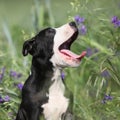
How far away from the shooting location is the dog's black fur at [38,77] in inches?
217

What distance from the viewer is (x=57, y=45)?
5.52 meters

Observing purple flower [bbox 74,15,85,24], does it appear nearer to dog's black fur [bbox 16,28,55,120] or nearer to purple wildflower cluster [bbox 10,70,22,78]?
purple wildflower cluster [bbox 10,70,22,78]

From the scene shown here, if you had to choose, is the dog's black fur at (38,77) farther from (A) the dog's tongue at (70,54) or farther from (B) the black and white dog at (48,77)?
(A) the dog's tongue at (70,54)

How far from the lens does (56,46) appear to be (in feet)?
18.1

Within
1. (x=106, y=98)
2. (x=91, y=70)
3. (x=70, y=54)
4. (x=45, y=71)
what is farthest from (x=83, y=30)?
(x=70, y=54)

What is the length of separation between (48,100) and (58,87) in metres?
0.14

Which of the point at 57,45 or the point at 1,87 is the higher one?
the point at 57,45

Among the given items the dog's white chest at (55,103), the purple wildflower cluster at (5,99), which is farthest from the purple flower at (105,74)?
the dog's white chest at (55,103)

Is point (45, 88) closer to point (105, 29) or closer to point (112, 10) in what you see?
point (105, 29)

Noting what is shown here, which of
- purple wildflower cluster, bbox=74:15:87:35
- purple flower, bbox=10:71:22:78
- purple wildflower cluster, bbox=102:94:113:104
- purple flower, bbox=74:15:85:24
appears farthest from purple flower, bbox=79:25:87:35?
purple wildflower cluster, bbox=102:94:113:104

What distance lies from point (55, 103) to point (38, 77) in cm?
26

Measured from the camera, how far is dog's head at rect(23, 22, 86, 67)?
17.8 feet

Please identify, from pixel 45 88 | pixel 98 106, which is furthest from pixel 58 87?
pixel 98 106

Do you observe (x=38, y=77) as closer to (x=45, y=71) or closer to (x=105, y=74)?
(x=45, y=71)
